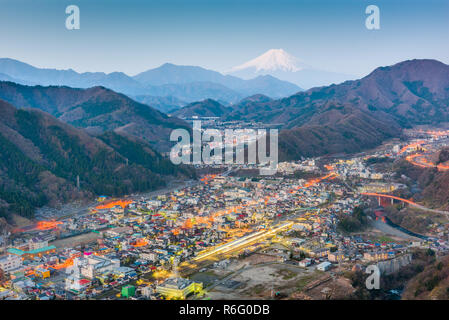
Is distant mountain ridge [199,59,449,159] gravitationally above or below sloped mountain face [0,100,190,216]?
above

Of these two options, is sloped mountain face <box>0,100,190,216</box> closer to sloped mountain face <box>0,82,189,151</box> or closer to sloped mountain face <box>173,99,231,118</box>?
sloped mountain face <box>0,82,189,151</box>

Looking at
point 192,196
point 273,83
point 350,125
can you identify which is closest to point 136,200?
point 192,196

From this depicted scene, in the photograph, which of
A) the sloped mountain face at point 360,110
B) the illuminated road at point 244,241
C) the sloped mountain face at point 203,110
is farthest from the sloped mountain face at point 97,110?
the illuminated road at point 244,241

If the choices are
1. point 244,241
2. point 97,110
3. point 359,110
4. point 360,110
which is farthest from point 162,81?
point 244,241

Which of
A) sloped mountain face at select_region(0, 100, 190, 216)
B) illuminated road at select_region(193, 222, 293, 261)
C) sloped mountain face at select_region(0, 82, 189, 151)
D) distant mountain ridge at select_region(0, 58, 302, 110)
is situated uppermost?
distant mountain ridge at select_region(0, 58, 302, 110)

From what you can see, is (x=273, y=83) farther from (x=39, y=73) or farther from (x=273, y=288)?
(x=273, y=288)

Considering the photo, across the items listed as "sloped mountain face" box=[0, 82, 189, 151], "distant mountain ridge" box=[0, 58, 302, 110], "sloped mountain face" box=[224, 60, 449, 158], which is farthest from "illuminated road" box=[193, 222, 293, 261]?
"distant mountain ridge" box=[0, 58, 302, 110]

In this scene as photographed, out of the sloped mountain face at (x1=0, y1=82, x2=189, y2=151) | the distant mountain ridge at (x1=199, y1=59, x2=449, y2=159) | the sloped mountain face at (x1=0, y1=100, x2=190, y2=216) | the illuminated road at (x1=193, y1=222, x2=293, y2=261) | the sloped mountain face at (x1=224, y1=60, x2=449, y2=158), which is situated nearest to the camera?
the illuminated road at (x1=193, y1=222, x2=293, y2=261)
